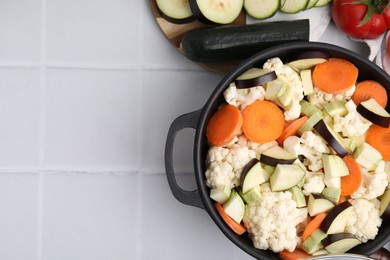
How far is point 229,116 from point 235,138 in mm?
48

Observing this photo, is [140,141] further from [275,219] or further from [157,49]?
[275,219]

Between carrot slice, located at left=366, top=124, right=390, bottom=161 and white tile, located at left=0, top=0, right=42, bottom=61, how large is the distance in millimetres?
712

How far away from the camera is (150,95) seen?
52.6 inches

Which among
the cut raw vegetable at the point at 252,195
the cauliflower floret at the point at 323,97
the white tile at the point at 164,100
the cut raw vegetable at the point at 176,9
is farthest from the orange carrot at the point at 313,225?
the cut raw vegetable at the point at 176,9

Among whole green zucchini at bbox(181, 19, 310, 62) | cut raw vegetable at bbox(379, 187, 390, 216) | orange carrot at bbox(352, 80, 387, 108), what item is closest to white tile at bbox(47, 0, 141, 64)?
whole green zucchini at bbox(181, 19, 310, 62)

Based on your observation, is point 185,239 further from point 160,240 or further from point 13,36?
point 13,36

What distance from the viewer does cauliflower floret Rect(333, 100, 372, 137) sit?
1.18 m

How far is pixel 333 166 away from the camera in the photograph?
1.15 meters

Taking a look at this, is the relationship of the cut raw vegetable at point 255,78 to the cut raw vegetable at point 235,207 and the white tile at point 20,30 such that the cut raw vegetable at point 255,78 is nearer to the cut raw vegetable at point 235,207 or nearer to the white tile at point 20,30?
the cut raw vegetable at point 235,207

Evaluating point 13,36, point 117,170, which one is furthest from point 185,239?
point 13,36

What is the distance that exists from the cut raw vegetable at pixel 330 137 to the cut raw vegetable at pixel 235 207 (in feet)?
0.65

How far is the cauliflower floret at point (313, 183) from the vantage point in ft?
3.82

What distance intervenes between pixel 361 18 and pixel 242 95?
305 millimetres

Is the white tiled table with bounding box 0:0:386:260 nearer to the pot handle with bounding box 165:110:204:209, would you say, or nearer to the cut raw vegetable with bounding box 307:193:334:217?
the pot handle with bounding box 165:110:204:209
